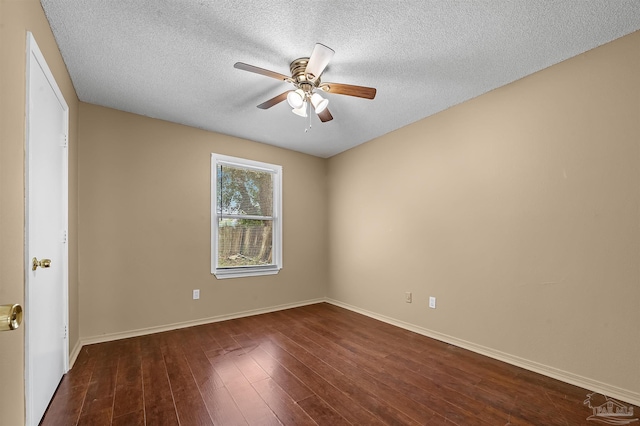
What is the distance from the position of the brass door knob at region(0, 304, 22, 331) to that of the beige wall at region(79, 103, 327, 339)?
260 cm

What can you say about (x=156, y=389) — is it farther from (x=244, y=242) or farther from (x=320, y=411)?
(x=244, y=242)

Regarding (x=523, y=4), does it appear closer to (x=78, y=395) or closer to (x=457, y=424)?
(x=457, y=424)

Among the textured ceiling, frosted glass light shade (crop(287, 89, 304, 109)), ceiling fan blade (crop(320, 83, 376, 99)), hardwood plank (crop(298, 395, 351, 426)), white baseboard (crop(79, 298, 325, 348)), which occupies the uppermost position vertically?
the textured ceiling

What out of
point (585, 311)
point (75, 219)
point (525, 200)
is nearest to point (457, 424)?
point (585, 311)

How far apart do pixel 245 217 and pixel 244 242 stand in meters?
0.34

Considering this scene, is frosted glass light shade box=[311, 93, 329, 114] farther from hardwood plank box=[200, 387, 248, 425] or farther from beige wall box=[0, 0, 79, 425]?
hardwood plank box=[200, 387, 248, 425]

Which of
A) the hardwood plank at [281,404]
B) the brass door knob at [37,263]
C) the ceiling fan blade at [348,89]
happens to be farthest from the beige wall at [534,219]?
the brass door knob at [37,263]

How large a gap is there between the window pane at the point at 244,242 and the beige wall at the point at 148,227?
0.21 metres

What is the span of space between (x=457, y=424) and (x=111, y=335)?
3.14 m

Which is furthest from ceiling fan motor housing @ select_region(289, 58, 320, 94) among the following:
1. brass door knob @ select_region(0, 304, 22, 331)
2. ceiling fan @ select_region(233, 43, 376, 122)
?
brass door knob @ select_region(0, 304, 22, 331)

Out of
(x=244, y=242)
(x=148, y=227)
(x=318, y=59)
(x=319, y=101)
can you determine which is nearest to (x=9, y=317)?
(x=318, y=59)

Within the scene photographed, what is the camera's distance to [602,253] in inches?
79.1

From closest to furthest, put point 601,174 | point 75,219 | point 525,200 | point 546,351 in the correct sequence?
point 601,174
point 546,351
point 525,200
point 75,219

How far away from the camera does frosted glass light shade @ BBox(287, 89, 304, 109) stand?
2.10 metres
